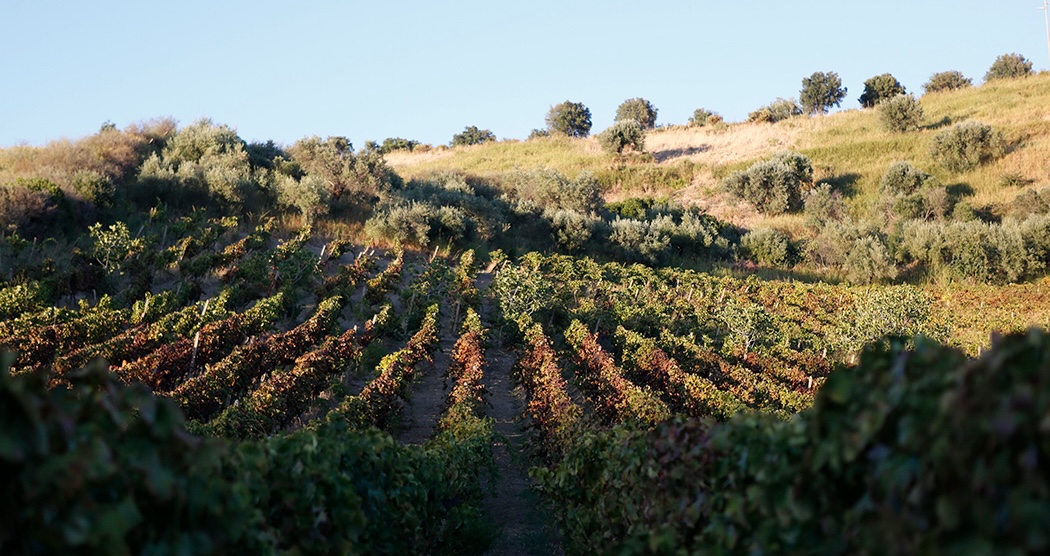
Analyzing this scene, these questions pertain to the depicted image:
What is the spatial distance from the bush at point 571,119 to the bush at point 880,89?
2691cm

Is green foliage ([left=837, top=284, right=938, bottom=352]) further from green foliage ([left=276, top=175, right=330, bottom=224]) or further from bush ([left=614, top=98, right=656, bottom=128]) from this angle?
bush ([left=614, top=98, right=656, bottom=128])

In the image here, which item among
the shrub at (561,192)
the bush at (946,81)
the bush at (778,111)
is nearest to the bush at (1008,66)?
the bush at (946,81)

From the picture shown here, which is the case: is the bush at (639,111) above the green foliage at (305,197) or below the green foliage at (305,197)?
above

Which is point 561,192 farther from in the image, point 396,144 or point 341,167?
point 396,144

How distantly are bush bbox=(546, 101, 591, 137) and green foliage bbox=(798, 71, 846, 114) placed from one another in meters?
21.9

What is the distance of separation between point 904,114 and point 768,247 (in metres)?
22.7

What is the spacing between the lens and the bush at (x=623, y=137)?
6131 centimetres

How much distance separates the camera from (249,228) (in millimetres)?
30266

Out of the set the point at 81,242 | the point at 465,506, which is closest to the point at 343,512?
the point at 465,506

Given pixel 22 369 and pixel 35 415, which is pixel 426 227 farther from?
pixel 35 415

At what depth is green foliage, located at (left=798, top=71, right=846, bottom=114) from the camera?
273ft

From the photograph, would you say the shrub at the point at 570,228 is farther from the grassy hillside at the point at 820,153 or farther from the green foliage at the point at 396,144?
the green foliage at the point at 396,144

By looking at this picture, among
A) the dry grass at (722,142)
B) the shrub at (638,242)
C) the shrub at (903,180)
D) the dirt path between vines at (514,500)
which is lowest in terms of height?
the dirt path between vines at (514,500)

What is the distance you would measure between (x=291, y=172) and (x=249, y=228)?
27.0 ft
